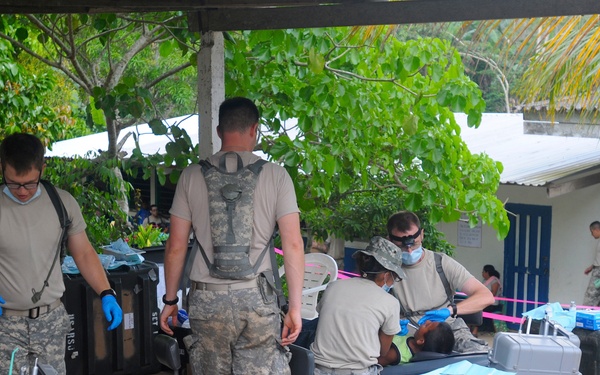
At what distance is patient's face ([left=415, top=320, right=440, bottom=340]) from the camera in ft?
16.5

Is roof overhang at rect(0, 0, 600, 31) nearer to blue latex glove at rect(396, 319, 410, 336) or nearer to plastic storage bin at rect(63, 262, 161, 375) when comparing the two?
blue latex glove at rect(396, 319, 410, 336)

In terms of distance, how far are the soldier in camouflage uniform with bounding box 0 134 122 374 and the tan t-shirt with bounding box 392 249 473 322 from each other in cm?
A: 227

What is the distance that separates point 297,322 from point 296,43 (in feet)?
10.00

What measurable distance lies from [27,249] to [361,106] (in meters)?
3.73

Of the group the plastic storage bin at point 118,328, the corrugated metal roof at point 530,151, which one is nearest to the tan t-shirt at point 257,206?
the plastic storage bin at point 118,328

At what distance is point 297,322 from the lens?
3.88 m

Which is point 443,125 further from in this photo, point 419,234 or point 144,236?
point 144,236

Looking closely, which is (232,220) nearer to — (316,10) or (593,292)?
(316,10)

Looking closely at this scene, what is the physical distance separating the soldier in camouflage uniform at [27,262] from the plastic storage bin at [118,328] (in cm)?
198

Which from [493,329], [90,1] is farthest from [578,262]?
[90,1]

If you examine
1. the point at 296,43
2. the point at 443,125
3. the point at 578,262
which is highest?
the point at 296,43

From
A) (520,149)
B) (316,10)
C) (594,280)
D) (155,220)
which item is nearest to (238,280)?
(316,10)

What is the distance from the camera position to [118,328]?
6289mm

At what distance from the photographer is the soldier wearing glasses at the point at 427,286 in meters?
5.28
